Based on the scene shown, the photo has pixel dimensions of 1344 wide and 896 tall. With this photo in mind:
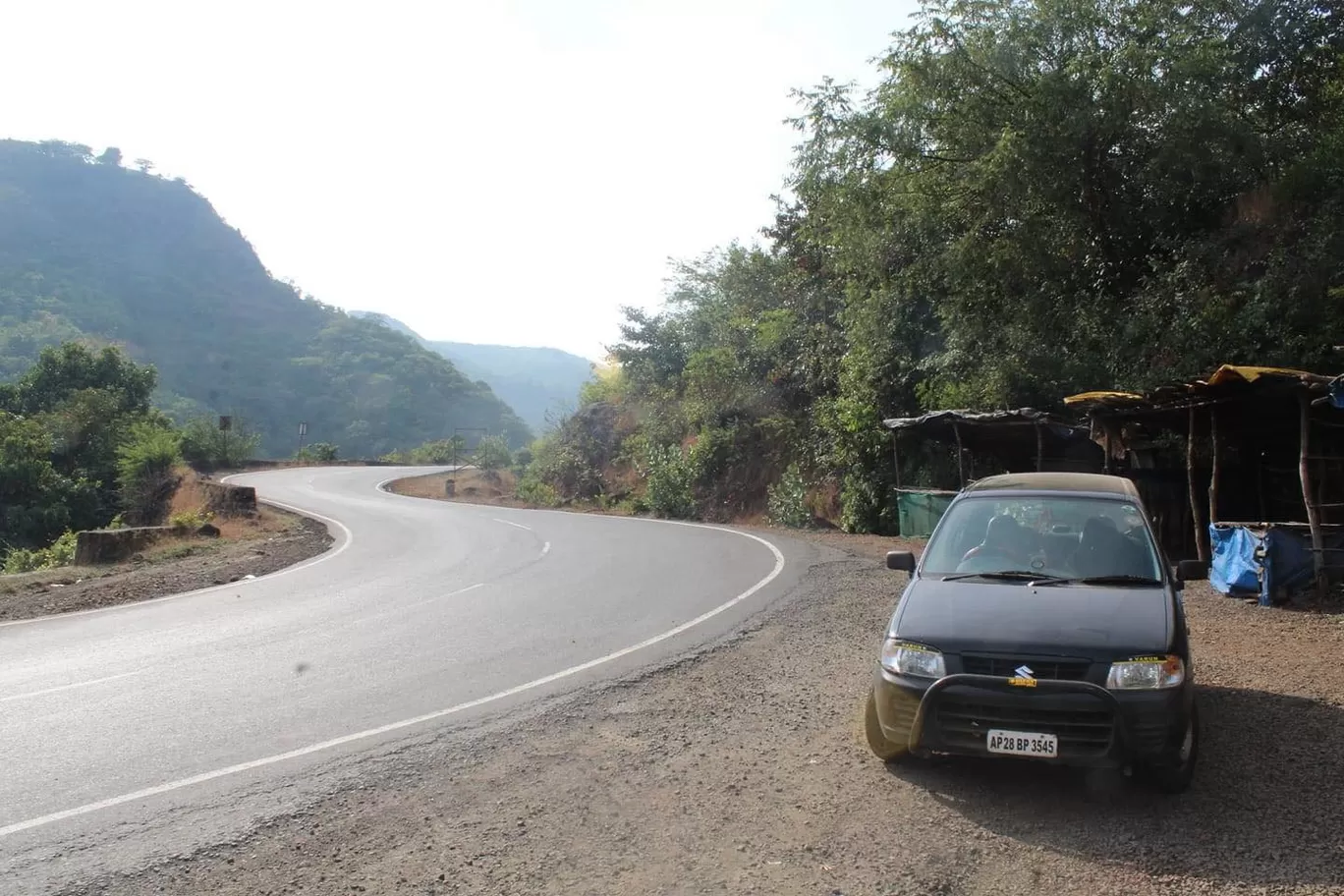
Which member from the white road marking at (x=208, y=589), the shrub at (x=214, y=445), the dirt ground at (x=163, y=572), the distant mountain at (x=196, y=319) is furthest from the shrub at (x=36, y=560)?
the distant mountain at (x=196, y=319)

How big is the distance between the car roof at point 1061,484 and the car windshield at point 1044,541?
0.19m

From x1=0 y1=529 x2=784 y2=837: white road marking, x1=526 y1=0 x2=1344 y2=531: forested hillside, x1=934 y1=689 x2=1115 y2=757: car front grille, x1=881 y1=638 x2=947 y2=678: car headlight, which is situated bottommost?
x1=0 y1=529 x2=784 y2=837: white road marking

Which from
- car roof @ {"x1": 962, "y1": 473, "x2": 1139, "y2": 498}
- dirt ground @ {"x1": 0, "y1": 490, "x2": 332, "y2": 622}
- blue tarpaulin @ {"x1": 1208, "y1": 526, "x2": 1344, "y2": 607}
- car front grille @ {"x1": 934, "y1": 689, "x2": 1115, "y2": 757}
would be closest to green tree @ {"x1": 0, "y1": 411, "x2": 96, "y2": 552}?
dirt ground @ {"x1": 0, "y1": 490, "x2": 332, "y2": 622}

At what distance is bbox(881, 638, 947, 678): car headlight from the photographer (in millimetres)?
5051

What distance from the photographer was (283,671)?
8414 mm

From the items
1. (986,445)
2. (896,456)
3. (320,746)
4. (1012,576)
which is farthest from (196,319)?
(1012,576)

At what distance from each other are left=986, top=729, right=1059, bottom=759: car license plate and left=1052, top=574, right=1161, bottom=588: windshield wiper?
48.5 inches

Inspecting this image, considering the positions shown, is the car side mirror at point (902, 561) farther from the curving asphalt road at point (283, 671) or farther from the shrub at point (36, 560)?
the shrub at point (36, 560)

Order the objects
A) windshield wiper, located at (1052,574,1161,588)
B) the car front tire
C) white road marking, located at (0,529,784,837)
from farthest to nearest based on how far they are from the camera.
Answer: windshield wiper, located at (1052,574,1161,588) < the car front tire < white road marking, located at (0,529,784,837)

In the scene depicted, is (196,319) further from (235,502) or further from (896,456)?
(896,456)

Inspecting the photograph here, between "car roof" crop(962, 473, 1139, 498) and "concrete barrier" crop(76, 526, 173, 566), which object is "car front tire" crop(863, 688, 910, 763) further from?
"concrete barrier" crop(76, 526, 173, 566)

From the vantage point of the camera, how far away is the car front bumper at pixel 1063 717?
185 inches

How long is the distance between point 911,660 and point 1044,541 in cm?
167

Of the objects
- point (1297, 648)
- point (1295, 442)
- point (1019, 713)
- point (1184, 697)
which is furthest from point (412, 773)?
point (1295, 442)
